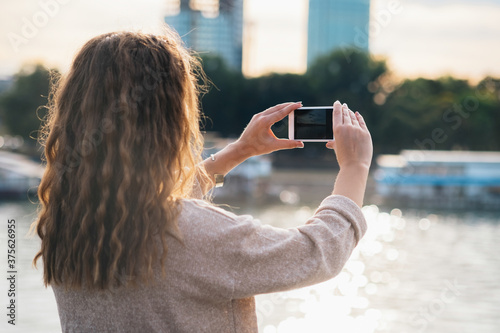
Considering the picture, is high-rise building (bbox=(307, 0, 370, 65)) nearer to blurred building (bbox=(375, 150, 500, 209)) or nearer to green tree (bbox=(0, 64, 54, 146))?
green tree (bbox=(0, 64, 54, 146))

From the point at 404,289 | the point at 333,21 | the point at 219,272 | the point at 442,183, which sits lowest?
the point at 442,183

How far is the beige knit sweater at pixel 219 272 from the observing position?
77 centimetres

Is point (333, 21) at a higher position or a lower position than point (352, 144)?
lower

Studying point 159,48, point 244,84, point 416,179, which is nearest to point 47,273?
point 159,48

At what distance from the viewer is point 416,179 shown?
21.8 metres

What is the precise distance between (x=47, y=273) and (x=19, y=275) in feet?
40.1

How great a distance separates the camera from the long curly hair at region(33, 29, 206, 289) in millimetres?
775

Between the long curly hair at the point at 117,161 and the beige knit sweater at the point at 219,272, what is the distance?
0.03 meters

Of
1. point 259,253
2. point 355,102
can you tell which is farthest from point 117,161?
point 355,102

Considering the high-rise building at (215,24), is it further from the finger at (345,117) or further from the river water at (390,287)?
the finger at (345,117)

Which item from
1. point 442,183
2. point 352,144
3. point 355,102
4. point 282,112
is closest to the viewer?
point 352,144

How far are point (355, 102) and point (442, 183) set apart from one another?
828 cm

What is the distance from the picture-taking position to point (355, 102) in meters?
28.9

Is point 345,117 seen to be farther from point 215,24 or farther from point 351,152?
point 215,24
